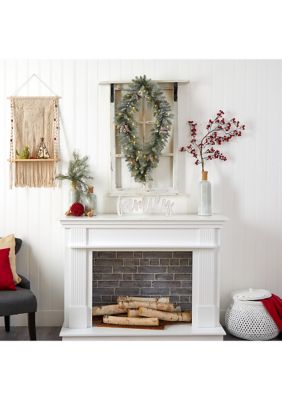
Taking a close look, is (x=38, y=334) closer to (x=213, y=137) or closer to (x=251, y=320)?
(x=251, y=320)

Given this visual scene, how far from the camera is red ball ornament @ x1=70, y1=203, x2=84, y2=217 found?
14.6 feet

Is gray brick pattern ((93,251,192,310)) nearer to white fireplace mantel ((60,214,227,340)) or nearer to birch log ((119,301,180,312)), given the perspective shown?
birch log ((119,301,180,312))

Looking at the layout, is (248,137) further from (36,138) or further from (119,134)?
(36,138)

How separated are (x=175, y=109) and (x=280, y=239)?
1.57 m

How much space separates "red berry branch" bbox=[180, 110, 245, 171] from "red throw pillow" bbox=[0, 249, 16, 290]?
1849mm

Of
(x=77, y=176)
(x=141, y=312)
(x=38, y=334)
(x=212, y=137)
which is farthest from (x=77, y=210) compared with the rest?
(x=212, y=137)

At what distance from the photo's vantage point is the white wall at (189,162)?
4715 millimetres

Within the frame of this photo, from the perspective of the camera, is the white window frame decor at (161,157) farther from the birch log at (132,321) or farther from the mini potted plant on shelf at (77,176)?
the birch log at (132,321)

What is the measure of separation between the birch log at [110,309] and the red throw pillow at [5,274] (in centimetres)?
75

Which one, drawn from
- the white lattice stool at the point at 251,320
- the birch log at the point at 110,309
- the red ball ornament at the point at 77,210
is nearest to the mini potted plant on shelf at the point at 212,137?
the red ball ornament at the point at 77,210

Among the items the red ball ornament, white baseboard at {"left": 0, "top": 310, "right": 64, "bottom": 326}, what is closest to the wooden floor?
white baseboard at {"left": 0, "top": 310, "right": 64, "bottom": 326}

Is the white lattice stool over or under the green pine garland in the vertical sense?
under

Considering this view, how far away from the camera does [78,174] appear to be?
4656mm

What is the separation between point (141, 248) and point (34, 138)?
1474mm
